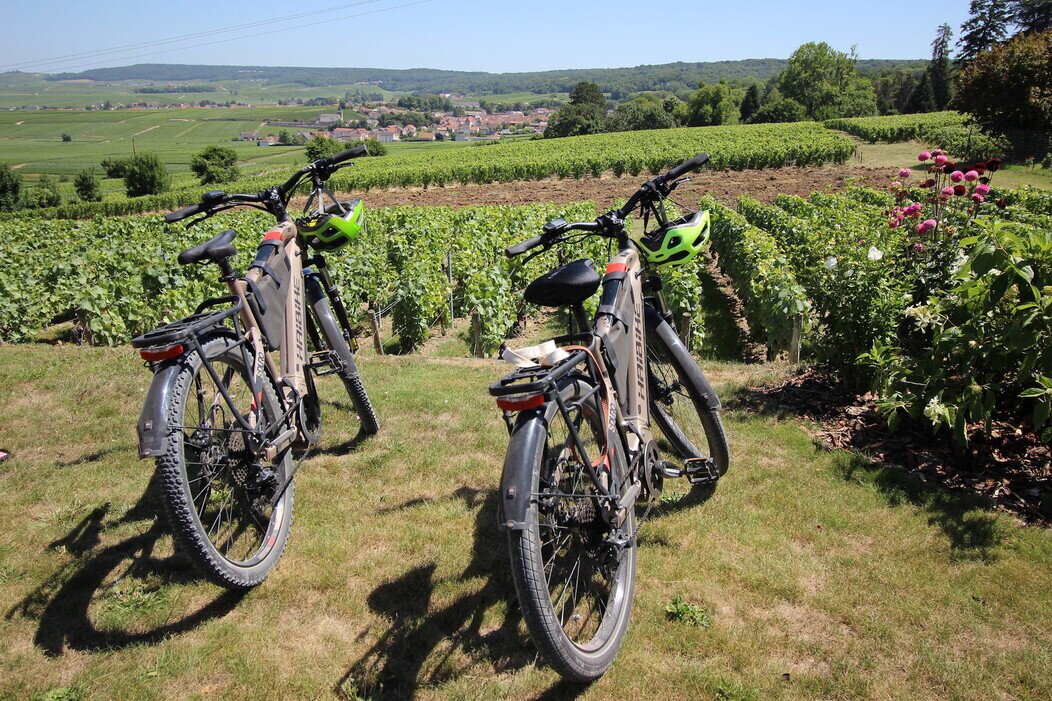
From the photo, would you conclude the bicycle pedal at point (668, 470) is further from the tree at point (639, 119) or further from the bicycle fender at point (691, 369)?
the tree at point (639, 119)

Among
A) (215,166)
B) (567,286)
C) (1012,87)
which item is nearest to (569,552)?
(567,286)

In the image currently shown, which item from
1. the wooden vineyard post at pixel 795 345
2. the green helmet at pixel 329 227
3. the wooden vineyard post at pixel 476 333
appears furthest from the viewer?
the wooden vineyard post at pixel 476 333

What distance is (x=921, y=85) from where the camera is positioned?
245ft

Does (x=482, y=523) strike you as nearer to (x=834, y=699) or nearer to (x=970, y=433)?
(x=834, y=699)

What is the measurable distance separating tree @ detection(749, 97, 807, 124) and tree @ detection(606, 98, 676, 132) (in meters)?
10.4

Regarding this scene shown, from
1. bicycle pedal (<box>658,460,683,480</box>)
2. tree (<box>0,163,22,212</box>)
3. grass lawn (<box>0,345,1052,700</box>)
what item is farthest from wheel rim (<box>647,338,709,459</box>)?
tree (<box>0,163,22,212</box>)

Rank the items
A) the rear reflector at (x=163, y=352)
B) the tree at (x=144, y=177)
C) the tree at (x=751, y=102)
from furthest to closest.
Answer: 1. the tree at (x=751, y=102)
2. the tree at (x=144, y=177)
3. the rear reflector at (x=163, y=352)

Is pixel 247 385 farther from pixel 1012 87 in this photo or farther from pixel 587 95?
pixel 587 95

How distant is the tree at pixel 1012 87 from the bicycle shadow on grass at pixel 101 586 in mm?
37493

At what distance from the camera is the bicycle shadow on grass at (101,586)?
2826 millimetres

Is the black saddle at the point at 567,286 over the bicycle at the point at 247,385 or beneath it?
over

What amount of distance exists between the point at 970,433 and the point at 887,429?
0.52m

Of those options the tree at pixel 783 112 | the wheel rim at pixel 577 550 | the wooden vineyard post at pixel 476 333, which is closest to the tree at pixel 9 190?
the wooden vineyard post at pixel 476 333

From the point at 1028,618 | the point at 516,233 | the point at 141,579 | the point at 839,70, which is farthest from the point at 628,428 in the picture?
the point at 839,70
